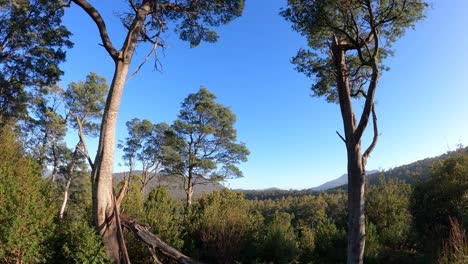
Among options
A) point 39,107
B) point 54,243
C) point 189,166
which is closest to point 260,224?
point 54,243

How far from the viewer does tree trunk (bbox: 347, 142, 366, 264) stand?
6177mm

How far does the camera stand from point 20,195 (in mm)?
4297

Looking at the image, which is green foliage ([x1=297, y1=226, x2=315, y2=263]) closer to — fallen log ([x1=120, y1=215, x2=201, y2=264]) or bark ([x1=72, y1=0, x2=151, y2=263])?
fallen log ([x1=120, y1=215, x2=201, y2=264])

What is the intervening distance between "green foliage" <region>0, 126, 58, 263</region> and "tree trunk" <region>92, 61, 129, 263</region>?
698mm

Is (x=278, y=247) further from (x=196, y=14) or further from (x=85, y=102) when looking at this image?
(x=85, y=102)

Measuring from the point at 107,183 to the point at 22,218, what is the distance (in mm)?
1254

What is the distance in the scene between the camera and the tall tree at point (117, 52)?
16.2 feet

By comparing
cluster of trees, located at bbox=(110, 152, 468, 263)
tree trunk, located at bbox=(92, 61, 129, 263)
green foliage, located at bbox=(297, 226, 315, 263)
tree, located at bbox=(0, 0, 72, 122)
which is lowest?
green foliage, located at bbox=(297, 226, 315, 263)

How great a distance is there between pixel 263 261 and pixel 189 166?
1356 centimetres

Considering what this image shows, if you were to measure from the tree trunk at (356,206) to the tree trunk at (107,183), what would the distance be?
4561 millimetres

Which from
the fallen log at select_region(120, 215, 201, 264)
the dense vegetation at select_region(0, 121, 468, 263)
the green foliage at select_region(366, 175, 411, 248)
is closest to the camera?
the dense vegetation at select_region(0, 121, 468, 263)

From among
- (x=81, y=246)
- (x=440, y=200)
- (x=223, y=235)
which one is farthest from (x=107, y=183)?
(x=440, y=200)

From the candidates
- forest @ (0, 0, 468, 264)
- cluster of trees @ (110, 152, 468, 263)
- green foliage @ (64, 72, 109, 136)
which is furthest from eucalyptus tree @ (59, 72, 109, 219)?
cluster of trees @ (110, 152, 468, 263)

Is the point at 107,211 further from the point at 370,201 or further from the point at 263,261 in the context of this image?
the point at 370,201
